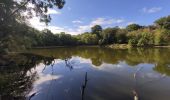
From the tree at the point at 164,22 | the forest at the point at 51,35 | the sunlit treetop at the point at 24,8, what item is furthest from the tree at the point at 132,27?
the sunlit treetop at the point at 24,8

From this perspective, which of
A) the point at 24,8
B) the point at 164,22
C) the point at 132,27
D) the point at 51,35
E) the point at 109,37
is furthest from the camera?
the point at 132,27

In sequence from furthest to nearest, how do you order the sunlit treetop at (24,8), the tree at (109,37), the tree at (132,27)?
the tree at (132,27) < the tree at (109,37) < the sunlit treetop at (24,8)

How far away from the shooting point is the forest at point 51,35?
1577cm

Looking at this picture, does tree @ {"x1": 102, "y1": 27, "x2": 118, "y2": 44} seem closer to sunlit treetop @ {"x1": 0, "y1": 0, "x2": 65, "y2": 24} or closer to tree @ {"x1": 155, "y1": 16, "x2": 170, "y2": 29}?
tree @ {"x1": 155, "y1": 16, "x2": 170, "y2": 29}

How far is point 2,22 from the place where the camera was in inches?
585

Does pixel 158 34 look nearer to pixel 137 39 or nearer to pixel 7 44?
pixel 137 39

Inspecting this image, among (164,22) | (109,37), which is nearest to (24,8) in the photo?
(164,22)

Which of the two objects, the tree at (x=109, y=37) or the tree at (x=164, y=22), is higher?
the tree at (x=164, y=22)

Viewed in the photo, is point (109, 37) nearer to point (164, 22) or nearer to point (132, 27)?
point (132, 27)

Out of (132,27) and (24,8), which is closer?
(24,8)

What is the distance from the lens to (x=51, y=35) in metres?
82.0

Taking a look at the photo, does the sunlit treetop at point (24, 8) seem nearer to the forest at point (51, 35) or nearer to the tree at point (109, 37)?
the forest at point (51, 35)

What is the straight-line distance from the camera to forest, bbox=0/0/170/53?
51.7ft

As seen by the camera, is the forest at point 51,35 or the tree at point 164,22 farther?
the tree at point 164,22
